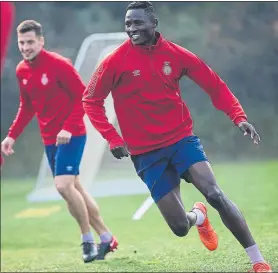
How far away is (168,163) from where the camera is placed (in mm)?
5637

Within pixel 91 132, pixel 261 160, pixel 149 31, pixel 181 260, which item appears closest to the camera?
pixel 149 31

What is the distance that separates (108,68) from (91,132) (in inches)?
151

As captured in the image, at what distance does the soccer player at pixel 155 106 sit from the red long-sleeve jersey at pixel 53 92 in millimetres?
1318

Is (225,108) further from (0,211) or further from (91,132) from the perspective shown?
(0,211)

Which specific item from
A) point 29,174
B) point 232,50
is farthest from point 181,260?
point 29,174

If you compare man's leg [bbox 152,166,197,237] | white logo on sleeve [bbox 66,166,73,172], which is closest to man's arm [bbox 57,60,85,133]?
white logo on sleeve [bbox 66,166,73,172]

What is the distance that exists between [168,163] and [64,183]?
162 cm

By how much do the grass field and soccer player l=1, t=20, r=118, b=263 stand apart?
66cm

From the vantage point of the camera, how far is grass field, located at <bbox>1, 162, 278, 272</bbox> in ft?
22.6

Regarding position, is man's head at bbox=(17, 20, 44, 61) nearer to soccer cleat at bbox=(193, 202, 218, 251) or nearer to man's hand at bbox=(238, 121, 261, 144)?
soccer cleat at bbox=(193, 202, 218, 251)

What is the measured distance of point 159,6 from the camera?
29.5 feet

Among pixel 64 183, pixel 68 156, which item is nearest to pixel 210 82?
Answer: pixel 68 156

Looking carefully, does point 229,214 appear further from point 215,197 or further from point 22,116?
point 22,116

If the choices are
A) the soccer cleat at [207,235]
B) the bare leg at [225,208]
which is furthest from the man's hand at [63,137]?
the bare leg at [225,208]
